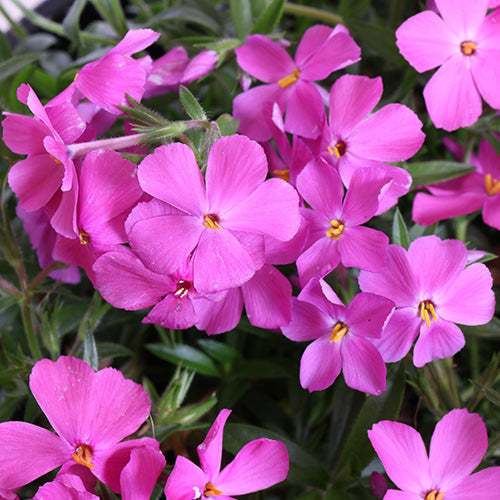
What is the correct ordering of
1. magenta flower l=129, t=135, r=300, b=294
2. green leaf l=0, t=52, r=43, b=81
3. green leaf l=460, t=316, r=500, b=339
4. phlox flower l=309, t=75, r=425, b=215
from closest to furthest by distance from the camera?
magenta flower l=129, t=135, r=300, b=294 → phlox flower l=309, t=75, r=425, b=215 → green leaf l=460, t=316, r=500, b=339 → green leaf l=0, t=52, r=43, b=81

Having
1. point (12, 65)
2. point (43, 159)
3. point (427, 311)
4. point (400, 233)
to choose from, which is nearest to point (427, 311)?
point (427, 311)

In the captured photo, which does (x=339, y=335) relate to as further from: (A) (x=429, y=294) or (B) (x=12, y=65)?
(B) (x=12, y=65)

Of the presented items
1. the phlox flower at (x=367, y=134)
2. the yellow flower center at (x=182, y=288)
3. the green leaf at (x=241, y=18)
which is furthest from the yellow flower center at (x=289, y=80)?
the yellow flower center at (x=182, y=288)

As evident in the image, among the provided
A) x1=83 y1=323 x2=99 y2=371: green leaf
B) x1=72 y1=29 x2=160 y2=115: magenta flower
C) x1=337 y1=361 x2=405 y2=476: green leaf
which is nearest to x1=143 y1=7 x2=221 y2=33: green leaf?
x1=72 y1=29 x2=160 y2=115: magenta flower

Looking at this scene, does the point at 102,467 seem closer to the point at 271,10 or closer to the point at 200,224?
the point at 200,224

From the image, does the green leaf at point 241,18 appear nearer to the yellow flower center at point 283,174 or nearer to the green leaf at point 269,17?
the green leaf at point 269,17

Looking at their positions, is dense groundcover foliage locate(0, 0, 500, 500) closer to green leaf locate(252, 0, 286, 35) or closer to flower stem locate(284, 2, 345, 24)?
green leaf locate(252, 0, 286, 35)
